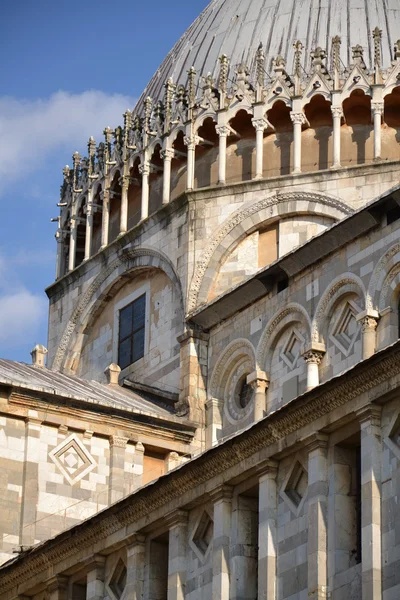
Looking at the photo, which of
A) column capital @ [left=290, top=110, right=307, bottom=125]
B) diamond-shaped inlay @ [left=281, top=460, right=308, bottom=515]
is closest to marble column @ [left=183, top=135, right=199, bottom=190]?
column capital @ [left=290, top=110, right=307, bottom=125]

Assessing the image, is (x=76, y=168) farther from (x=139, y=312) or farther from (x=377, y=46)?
(x=377, y=46)

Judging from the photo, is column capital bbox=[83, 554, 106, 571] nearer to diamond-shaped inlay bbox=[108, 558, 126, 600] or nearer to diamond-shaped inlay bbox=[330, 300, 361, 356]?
diamond-shaped inlay bbox=[108, 558, 126, 600]

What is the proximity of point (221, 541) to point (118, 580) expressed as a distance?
329 cm

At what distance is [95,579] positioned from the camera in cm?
3028

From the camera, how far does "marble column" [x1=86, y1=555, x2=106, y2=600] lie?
30078mm

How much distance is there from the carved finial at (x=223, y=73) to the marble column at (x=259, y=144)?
131cm

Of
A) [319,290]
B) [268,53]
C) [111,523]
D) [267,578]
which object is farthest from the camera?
[268,53]

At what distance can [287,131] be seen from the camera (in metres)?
39.6

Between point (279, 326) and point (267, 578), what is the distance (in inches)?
376

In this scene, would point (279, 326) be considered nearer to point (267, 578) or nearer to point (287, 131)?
point (287, 131)

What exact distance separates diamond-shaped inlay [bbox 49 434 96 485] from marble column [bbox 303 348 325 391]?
482 cm

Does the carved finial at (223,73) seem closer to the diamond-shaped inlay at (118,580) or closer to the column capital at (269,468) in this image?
the diamond-shaped inlay at (118,580)

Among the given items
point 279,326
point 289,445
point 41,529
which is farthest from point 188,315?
point 289,445

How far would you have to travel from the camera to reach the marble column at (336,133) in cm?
3853
